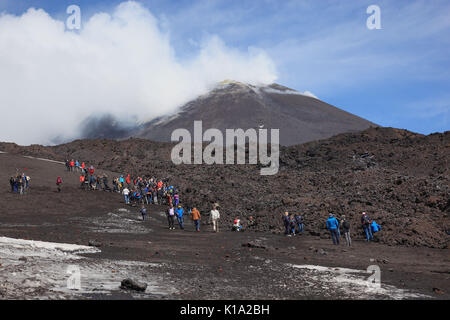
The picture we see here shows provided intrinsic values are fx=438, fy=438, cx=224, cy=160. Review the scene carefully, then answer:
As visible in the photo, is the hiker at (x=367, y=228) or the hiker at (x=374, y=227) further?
the hiker at (x=374, y=227)

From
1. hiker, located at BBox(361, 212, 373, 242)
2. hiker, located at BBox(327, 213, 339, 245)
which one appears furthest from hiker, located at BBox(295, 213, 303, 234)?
hiker, located at BBox(327, 213, 339, 245)

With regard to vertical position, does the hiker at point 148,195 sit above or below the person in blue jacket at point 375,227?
above

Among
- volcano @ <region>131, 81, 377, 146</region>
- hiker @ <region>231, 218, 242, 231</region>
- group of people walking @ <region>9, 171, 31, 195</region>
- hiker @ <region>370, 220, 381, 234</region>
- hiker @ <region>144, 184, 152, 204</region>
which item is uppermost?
volcano @ <region>131, 81, 377, 146</region>

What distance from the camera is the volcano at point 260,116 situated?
109812mm

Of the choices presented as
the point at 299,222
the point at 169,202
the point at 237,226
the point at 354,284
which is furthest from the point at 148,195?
the point at 354,284

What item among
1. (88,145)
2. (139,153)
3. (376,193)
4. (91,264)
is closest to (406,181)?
(376,193)

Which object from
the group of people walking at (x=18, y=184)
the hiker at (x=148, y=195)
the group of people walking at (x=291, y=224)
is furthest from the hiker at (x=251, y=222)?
the group of people walking at (x=18, y=184)

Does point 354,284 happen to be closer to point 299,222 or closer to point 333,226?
point 333,226

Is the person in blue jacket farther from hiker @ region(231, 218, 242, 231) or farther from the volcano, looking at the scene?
the volcano

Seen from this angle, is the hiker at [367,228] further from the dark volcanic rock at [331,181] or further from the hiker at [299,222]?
the hiker at [299,222]

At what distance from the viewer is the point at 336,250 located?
18016 mm

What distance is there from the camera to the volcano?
360 ft

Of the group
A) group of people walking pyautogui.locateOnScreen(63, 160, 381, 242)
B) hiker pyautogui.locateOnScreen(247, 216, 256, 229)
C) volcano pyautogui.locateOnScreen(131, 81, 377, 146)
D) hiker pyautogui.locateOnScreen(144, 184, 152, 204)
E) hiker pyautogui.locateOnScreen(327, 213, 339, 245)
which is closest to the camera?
hiker pyautogui.locateOnScreen(327, 213, 339, 245)

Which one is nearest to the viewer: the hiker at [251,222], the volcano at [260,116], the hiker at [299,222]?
the hiker at [299,222]
